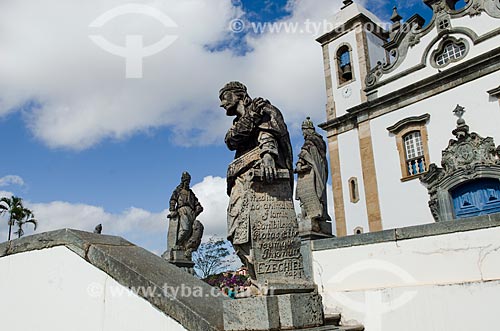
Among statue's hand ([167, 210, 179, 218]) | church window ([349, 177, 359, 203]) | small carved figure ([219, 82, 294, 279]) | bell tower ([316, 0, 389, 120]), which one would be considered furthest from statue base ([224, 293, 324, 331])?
bell tower ([316, 0, 389, 120])

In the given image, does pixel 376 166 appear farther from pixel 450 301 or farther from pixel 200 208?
pixel 450 301

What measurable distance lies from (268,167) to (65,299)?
2.38 meters

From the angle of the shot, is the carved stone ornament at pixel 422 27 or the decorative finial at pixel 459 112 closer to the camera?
the decorative finial at pixel 459 112

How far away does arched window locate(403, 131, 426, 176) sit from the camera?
17.1 metres

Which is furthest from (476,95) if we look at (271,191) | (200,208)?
(271,191)

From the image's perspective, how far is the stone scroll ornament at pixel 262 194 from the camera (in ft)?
13.1

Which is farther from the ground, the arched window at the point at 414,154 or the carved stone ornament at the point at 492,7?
the carved stone ornament at the point at 492,7

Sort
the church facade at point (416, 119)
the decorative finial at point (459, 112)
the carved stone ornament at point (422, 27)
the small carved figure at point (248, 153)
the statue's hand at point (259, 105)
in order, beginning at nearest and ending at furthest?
the small carved figure at point (248, 153) < the statue's hand at point (259, 105) < the church facade at point (416, 119) < the decorative finial at point (459, 112) < the carved stone ornament at point (422, 27)

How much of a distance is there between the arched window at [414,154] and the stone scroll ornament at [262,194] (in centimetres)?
1398

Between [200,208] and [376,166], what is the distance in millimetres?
9968

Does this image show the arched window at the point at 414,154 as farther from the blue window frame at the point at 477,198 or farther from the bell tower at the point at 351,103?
the blue window frame at the point at 477,198

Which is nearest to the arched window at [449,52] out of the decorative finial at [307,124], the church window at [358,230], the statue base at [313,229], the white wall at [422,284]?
the church window at [358,230]

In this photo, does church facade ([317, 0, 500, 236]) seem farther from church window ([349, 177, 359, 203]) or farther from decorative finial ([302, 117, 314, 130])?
decorative finial ([302, 117, 314, 130])

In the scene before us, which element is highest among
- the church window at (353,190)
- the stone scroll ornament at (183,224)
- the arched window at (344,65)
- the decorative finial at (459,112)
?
the arched window at (344,65)
